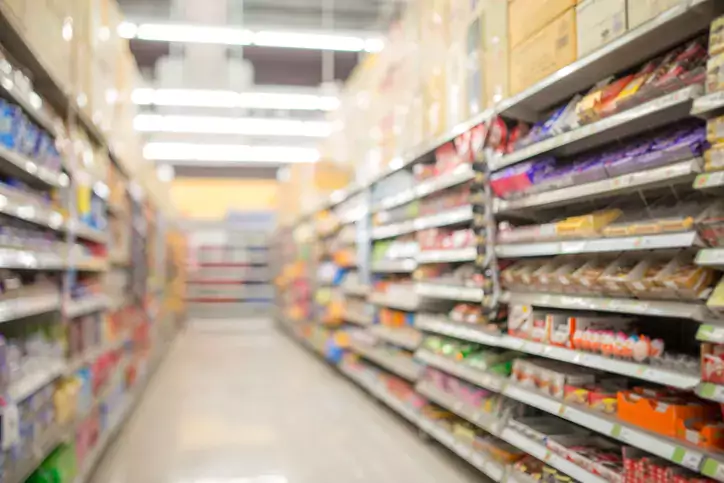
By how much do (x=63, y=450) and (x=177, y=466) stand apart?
0.86 meters

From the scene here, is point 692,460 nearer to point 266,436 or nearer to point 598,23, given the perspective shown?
point 598,23

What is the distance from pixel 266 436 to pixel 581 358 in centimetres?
254

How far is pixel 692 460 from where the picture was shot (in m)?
1.82

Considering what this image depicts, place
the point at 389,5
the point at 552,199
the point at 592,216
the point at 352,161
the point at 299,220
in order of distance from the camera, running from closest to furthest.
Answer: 1. the point at 592,216
2. the point at 552,199
3. the point at 352,161
4. the point at 389,5
5. the point at 299,220

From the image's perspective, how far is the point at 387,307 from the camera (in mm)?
5273

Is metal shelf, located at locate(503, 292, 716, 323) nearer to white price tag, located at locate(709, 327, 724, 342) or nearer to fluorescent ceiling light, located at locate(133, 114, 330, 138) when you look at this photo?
white price tag, located at locate(709, 327, 724, 342)

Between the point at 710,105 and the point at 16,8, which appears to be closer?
the point at 710,105

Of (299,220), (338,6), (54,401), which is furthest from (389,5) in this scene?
(54,401)

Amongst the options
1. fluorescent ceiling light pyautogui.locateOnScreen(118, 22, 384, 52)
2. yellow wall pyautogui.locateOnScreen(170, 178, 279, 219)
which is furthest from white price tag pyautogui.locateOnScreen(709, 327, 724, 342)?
yellow wall pyautogui.locateOnScreen(170, 178, 279, 219)

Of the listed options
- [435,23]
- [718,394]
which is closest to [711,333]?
[718,394]

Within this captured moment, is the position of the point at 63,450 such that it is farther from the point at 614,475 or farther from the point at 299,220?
the point at 299,220

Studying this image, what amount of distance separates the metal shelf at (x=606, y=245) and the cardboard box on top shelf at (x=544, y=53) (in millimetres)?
Result: 717

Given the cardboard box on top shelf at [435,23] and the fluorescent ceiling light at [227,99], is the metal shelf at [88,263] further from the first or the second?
the fluorescent ceiling light at [227,99]

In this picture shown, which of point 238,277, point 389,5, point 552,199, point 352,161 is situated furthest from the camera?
point 238,277
